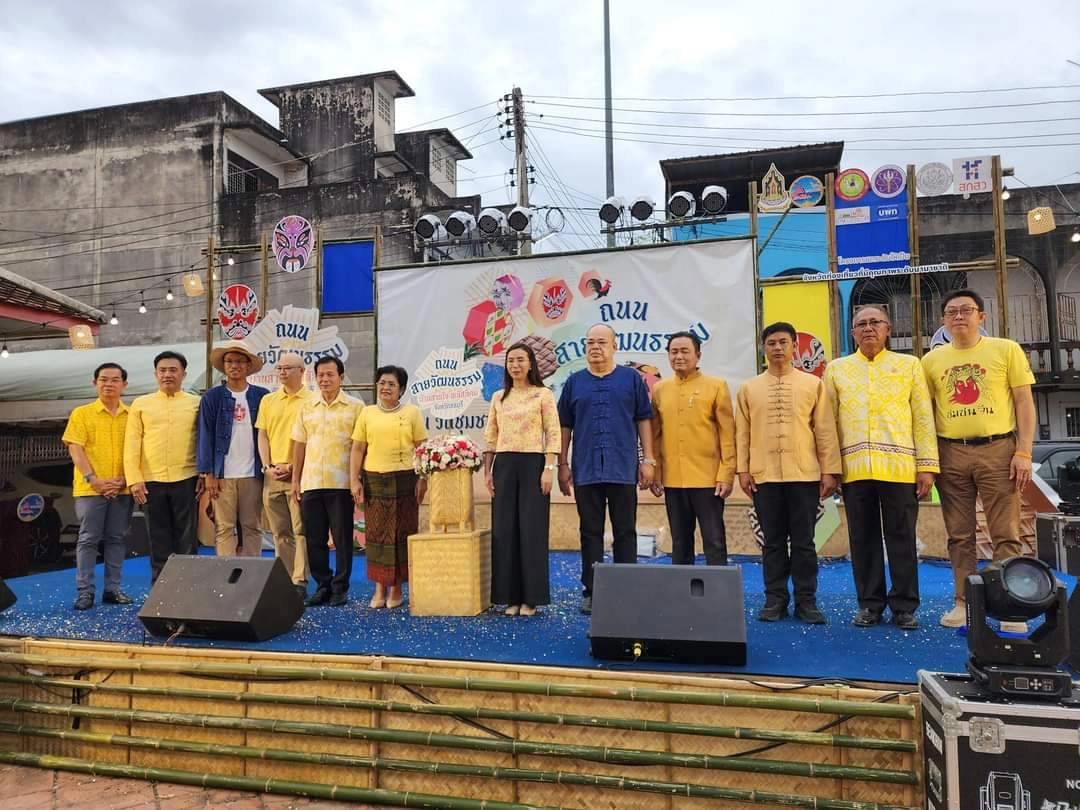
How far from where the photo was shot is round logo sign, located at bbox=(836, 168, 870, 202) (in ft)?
19.3

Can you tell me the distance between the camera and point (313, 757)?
265 cm

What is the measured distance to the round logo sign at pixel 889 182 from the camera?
580 cm

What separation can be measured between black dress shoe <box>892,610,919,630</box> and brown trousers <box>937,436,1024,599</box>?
28cm

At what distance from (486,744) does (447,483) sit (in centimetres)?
149

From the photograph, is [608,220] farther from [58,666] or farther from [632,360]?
[58,666]

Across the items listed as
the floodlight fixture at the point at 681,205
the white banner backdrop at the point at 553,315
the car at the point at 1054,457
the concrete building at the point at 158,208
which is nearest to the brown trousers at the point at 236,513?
the white banner backdrop at the point at 553,315

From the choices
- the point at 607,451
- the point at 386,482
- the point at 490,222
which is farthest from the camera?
the point at 490,222

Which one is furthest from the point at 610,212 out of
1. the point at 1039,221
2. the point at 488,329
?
the point at 1039,221

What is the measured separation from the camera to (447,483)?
148 inches

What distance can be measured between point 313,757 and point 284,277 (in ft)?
43.4

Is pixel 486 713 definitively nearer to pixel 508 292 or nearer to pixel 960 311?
pixel 960 311

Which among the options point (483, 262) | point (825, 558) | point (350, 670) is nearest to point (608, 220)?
point (483, 262)

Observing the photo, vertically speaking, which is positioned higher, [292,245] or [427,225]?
[427,225]

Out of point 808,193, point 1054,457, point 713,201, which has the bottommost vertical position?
point 1054,457
